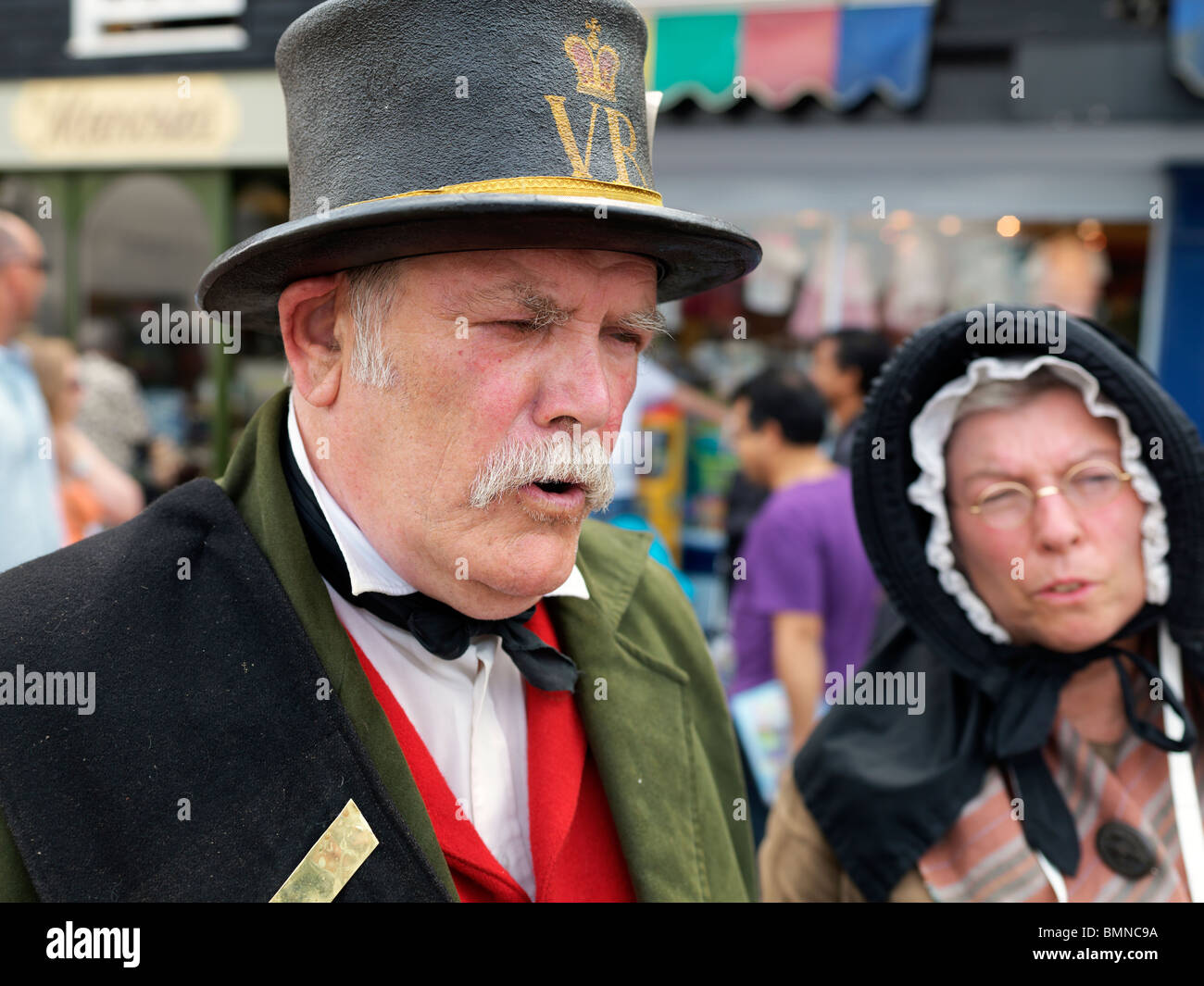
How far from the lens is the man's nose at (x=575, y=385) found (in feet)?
4.66

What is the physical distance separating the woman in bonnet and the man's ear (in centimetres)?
116

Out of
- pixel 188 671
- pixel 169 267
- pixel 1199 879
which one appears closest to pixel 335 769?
pixel 188 671

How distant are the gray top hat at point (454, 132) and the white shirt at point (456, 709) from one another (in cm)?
39

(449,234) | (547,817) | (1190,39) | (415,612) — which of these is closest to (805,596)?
(547,817)

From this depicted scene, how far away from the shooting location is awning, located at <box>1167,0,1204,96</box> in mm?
5500

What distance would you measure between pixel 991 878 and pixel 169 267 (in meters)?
8.27

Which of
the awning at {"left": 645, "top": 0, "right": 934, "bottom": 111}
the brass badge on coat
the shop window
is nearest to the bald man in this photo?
the brass badge on coat

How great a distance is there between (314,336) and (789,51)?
576cm

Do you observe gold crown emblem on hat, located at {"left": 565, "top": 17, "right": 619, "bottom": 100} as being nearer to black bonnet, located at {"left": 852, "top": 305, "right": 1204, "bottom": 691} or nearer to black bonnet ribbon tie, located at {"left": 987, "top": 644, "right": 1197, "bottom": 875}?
black bonnet, located at {"left": 852, "top": 305, "right": 1204, "bottom": 691}

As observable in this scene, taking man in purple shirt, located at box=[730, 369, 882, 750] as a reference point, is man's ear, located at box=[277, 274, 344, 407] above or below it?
above

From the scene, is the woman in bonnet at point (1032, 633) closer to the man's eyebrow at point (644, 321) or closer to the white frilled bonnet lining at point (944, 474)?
the white frilled bonnet lining at point (944, 474)

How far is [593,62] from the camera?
149 centimetres

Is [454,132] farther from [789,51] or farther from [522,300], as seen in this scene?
[789,51]

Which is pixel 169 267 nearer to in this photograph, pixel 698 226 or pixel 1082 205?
pixel 1082 205
